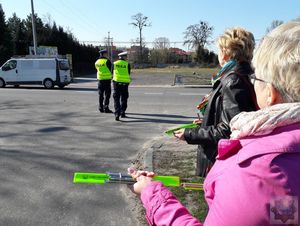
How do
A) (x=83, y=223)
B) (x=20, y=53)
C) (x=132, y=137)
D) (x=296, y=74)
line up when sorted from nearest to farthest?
1. (x=296, y=74)
2. (x=83, y=223)
3. (x=132, y=137)
4. (x=20, y=53)

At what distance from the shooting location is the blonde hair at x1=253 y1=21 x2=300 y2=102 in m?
1.22

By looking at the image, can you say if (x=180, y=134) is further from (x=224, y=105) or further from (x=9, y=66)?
(x=9, y=66)

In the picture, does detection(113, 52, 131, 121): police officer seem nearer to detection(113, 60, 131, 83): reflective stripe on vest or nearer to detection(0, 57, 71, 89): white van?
detection(113, 60, 131, 83): reflective stripe on vest

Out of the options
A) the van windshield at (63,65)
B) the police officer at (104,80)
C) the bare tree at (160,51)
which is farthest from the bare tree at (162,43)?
the police officer at (104,80)

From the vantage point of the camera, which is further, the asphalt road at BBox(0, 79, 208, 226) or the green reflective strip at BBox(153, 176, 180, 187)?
the asphalt road at BBox(0, 79, 208, 226)

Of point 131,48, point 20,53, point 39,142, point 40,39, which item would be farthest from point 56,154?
point 131,48

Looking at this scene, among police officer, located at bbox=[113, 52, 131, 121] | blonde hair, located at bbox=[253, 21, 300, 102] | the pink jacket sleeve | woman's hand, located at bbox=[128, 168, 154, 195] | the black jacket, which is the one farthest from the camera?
police officer, located at bbox=[113, 52, 131, 121]

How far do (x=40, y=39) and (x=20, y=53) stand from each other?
404 centimetres

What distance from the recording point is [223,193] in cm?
117

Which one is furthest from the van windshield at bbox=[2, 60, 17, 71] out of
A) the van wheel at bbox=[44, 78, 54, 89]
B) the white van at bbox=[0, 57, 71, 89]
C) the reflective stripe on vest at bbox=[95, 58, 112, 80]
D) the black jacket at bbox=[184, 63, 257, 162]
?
the black jacket at bbox=[184, 63, 257, 162]

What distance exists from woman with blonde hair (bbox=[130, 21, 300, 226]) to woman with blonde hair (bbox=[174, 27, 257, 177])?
1439mm

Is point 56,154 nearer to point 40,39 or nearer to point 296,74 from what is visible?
point 296,74

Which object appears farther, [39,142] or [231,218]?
[39,142]

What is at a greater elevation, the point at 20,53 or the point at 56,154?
the point at 20,53
